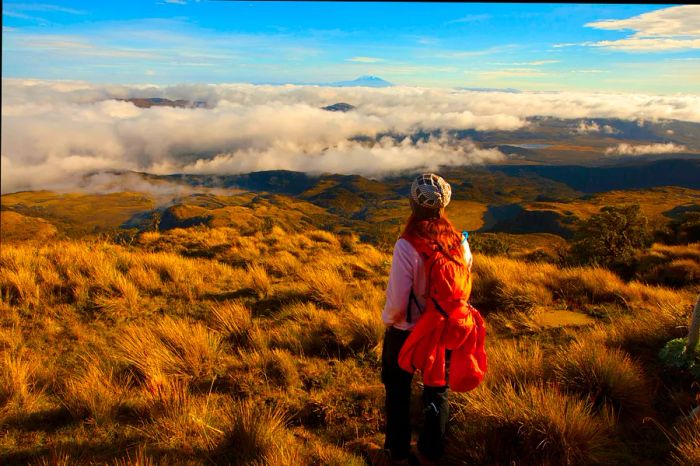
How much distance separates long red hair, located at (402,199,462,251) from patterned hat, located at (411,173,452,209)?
5 centimetres

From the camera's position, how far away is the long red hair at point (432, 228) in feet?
9.62

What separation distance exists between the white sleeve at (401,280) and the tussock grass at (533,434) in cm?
140

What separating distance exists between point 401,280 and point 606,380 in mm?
2735

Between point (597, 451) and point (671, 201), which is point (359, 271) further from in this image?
point (671, 201)

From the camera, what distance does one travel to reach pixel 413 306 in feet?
9.87

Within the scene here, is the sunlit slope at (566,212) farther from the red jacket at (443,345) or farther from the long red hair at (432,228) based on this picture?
the long red hair at (432,228)

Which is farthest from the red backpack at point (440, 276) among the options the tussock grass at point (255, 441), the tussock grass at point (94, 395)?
the tussock grass at point (94, 395)

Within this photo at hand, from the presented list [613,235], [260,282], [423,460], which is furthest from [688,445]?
[613,235]

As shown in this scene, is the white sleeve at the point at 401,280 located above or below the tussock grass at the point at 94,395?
above

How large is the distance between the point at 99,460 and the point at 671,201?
244 m

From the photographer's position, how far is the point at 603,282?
7.92 meters

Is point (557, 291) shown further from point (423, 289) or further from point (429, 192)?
point (429, 192)

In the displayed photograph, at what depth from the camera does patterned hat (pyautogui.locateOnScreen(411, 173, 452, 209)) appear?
2932mm

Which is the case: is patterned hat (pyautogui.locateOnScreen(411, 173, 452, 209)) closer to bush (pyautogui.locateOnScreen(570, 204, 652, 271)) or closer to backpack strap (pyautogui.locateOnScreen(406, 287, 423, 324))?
backpack strap (pyautogui.locateOnScreen(406, 287, 423, 324))
